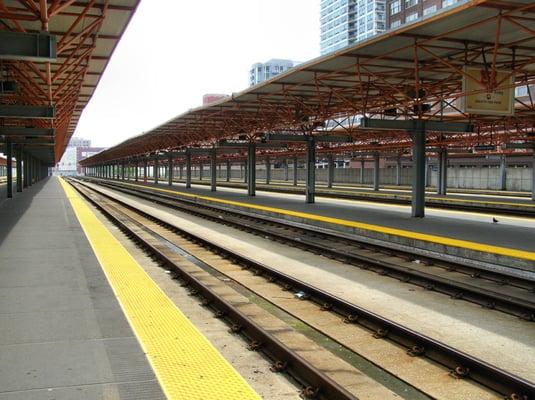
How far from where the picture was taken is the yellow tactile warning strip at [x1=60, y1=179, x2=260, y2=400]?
15.7 ft

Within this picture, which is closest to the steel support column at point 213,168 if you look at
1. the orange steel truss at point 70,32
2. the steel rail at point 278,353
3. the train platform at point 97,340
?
the orange steel truss at point 70,32

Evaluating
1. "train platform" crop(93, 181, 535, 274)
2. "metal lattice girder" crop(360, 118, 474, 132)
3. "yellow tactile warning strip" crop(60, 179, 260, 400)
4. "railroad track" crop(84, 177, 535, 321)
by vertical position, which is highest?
"metal lattice girder" crop(360, 118, 474, 132)

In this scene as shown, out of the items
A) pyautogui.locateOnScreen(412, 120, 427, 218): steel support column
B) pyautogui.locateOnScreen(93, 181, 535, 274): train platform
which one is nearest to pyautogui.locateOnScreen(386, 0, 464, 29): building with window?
pyautogui.locateOnScreen(412, 120, 427, 218): steel support column

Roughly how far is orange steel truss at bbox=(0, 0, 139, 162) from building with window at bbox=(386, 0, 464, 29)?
61517 millimetres

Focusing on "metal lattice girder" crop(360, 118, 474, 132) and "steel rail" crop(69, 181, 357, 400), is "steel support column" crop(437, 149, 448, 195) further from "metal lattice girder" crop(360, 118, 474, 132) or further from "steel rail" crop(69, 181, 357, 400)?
"steel rail" crop(69, 181, 357, 400)

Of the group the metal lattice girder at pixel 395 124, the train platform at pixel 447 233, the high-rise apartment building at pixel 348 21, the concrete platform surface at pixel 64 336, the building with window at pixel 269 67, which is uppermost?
the high-rise apartment building at pixel 348 21

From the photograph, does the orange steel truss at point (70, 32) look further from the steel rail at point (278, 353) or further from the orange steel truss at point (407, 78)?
the orange steel truss at point (407, 78)

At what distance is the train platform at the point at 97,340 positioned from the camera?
4738 mm

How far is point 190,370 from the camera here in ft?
17.2

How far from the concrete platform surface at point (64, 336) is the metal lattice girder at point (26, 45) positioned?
392 centimetres

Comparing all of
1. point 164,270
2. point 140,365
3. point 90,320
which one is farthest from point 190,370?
point 164,270

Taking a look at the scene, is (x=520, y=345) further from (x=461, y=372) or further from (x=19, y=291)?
(x=19, y=291)

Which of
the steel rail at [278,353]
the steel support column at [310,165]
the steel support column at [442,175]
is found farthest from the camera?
the steel support column at [442,175]

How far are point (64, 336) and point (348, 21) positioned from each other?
165 m
